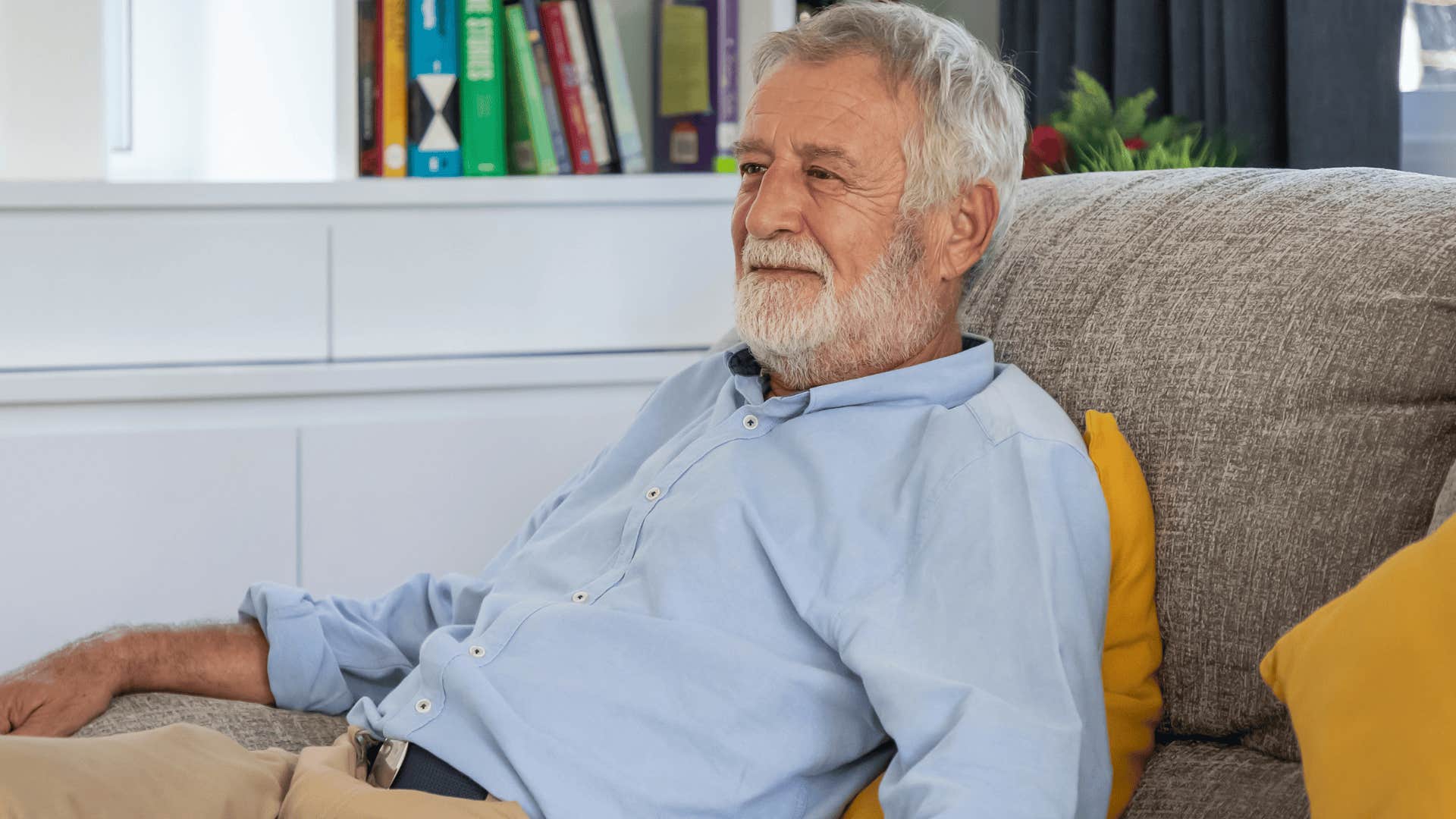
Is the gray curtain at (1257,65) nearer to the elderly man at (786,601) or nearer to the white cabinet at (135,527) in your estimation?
the elderly man at (786,601)

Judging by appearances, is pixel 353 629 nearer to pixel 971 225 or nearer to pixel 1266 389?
pixel 971 225

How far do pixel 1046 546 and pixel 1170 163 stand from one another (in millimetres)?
1015

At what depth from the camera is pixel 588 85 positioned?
2.27 metres

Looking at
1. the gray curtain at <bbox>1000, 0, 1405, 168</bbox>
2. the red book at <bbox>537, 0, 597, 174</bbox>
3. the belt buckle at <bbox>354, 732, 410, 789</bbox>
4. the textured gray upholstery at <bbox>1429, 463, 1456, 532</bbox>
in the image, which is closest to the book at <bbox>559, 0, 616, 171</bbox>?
the red book at <bbox>537, 0, 597, 174</bbox>

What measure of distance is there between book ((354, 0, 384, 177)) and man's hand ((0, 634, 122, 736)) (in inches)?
43.8

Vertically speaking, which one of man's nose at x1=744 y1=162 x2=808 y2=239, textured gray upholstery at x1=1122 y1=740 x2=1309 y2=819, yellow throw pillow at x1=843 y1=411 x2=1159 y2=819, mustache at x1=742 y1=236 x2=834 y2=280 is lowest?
textured gray upholstery at x1=1122 y1=740 x2=1309 y2=819

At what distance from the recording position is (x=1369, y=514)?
98 cm

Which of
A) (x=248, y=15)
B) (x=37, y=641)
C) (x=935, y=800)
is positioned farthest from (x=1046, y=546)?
(x=248, y=15)

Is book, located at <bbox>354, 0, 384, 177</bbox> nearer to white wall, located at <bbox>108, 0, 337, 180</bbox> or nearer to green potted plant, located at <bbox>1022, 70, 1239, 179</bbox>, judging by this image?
white wall, located at <bbox>108, 0, 337, 180</bbox>

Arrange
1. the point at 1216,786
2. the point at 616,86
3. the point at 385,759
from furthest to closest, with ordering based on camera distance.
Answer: the point at 616,86 → the point at 385,759 → the point at 1216,786

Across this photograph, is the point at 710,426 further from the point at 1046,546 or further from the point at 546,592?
the point at 1046,546

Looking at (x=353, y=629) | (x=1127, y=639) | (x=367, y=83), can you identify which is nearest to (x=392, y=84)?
(x=367, y=83)

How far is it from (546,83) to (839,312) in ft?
3.86

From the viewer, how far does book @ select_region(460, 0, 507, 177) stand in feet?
7.22
